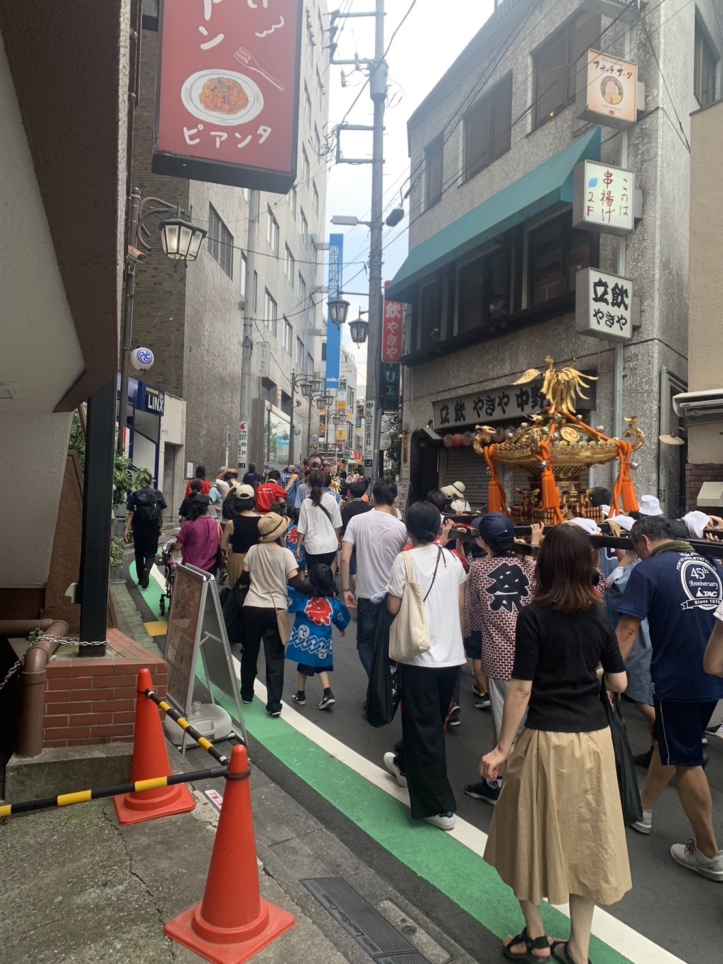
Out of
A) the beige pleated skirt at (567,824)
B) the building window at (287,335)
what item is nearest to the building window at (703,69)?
the beige pleated skirt at (567,824)

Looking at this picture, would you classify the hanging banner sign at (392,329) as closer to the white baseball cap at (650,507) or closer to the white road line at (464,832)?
the white baseball cap at (650,507)

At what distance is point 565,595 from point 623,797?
952 millimetres

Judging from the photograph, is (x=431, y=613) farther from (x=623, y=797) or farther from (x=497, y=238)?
(x=497, y=238)

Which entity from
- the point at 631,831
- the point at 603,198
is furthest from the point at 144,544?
the point at 603,198

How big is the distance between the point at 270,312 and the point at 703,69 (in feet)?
79.8

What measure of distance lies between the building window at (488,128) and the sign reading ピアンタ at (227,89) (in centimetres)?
1059

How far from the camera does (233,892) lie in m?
2.58

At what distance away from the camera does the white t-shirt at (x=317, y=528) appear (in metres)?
8.13

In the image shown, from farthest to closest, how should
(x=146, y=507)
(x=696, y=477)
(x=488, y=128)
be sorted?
1. (x=488, y=128)
2. (x=696, y=477)
3. (x=146, y=507)

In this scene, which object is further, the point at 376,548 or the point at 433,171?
the point at 433,171

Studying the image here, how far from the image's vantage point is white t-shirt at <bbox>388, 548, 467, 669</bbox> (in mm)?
3943

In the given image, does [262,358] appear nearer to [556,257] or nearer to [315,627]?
[556,257]

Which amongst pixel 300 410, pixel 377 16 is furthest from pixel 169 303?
pixel 300 410

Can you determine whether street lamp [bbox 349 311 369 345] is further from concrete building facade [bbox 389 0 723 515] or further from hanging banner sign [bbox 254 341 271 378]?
hanging banner sign [bbox 254 341 271 378]
